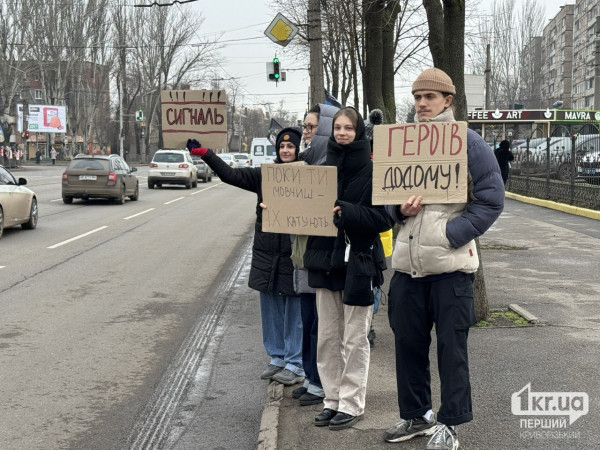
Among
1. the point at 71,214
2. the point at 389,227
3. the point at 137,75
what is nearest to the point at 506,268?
the point at 389,227

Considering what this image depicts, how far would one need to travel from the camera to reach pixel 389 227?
16.2 feet

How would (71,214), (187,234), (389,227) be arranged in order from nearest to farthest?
(389,227), (187,234), (71,214)

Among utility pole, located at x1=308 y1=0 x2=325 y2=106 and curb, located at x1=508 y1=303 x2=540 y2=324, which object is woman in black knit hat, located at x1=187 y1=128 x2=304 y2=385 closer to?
curb, located at x1=508 y1=303 x2=540 y2=324

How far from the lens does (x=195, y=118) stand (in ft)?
21.6

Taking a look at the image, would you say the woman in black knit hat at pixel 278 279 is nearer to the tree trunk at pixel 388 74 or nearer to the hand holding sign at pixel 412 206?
the hand holding sign at pixel 412 206

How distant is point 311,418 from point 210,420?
2.40ft

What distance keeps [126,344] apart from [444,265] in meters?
4.14

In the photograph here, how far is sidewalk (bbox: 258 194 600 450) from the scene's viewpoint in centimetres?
Answer: 474

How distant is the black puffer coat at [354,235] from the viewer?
4844mm

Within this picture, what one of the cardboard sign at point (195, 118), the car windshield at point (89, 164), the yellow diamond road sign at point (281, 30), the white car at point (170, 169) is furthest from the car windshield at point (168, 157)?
the cardboard sign at point (195, 118)

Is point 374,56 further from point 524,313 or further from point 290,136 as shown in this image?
point 290,136

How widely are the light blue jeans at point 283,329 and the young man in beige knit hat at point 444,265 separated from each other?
1.63 m

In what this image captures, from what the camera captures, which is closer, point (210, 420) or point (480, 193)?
point (480, 193)

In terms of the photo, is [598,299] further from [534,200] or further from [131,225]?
[534,200]
